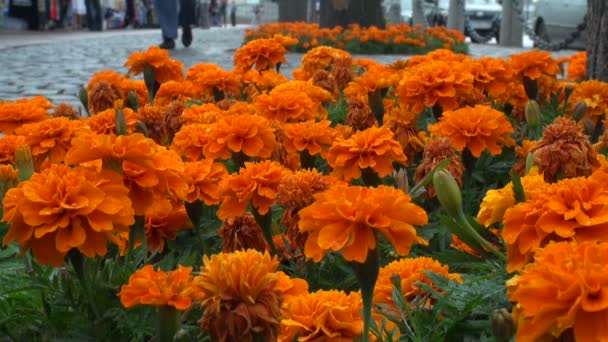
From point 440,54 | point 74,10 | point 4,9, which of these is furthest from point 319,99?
point 74,10

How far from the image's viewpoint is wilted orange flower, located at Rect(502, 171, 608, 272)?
3.66 ft

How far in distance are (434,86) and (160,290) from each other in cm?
142

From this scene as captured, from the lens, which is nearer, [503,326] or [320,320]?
[503,326]

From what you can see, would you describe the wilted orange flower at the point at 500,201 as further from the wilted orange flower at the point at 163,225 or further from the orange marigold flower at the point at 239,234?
the wilted orange flower at the point at 163,225

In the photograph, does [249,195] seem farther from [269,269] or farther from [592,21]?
[592,21]

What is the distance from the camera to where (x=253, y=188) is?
156 centimetres

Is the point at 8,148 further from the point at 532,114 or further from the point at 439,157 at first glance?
the point at 532,114

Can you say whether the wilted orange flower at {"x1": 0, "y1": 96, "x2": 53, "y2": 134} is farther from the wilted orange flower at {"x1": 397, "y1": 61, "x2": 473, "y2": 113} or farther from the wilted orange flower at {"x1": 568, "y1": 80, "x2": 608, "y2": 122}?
the wilted orange flower at {"x1": 568, "y1": 80, "x2": 608, "y2": 122}

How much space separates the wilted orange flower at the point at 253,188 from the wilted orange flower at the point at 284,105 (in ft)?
2.73

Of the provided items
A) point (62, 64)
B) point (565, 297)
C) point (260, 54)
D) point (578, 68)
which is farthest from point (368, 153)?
point (62, 64)

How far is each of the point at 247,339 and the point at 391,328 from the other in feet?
1.20

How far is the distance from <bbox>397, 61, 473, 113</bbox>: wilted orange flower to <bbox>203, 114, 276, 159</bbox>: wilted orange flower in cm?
51

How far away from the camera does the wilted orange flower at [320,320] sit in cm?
116

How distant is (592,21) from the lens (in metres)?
3.73
